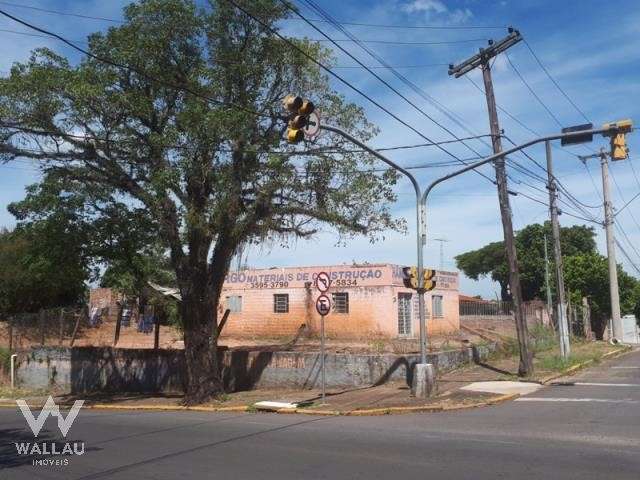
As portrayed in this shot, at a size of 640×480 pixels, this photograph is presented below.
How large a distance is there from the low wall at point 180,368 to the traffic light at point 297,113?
9354 mm

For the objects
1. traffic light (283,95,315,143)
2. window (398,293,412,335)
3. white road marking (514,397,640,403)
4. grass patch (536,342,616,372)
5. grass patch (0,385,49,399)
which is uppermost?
traffic light (283,95,315,143)

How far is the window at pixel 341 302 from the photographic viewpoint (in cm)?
3341

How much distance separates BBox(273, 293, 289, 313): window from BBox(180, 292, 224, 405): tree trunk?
15.3m

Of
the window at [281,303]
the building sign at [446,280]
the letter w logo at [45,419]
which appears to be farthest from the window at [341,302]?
the letter w logo at [45,419]

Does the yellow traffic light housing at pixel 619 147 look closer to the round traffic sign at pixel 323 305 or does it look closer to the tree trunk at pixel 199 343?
the round traffic sign at pixel 323 305

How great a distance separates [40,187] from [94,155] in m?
1.67

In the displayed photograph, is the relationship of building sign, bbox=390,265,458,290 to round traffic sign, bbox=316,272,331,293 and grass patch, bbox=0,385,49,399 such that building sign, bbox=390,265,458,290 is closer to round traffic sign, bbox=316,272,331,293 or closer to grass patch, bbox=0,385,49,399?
grass patch, bbox=0,385,49,399

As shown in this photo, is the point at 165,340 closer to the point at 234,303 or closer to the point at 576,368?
the point at 234,303

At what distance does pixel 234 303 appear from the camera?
36938 millimetres

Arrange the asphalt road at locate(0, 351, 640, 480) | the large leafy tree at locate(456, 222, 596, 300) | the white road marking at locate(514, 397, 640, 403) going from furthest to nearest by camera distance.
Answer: the large leafy tree at locate(456, 222, 596, 300) < the white road marking at locate(514, 397, 640, 403) < the asphalt road at locate(0, 351, 640, 480)

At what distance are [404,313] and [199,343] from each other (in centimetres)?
1613

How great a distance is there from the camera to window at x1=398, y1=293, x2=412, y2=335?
33.3 m

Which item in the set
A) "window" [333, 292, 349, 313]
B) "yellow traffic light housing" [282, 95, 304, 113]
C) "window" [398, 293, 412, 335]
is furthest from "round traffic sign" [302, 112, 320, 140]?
"window" [398, 293, 412, 335]

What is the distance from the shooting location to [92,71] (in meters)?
17.0
